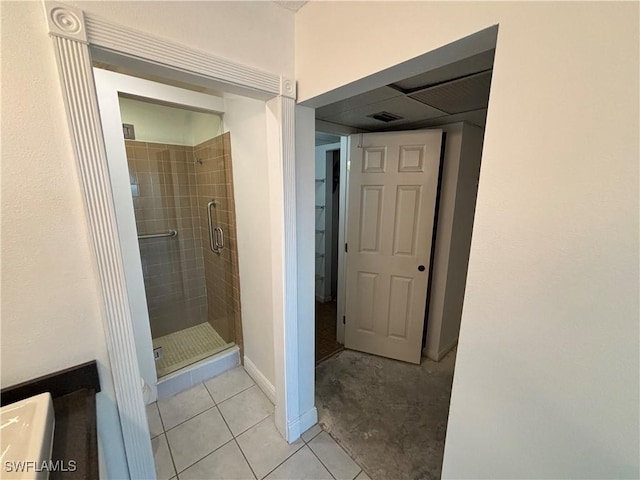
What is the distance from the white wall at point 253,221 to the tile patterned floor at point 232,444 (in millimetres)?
298

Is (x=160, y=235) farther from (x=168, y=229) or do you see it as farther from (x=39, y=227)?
(x=39, y=227)

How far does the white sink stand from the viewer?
59 cm

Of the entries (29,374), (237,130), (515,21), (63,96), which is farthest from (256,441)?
(515,21)

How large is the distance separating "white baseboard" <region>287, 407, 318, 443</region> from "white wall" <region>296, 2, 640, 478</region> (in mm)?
1138

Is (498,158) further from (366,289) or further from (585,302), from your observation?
(366,289)

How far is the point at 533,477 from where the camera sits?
730 millimetres

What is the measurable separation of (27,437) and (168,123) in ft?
8.03

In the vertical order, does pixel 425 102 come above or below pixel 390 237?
above

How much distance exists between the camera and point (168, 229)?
2.56 meters

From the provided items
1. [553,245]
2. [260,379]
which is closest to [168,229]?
[260,379]

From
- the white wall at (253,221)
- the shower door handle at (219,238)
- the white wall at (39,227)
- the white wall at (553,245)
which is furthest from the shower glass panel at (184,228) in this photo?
the white wall at (553,245)

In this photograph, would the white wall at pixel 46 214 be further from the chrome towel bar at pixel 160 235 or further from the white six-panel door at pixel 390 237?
the chrome towel bar at pixel 160 235

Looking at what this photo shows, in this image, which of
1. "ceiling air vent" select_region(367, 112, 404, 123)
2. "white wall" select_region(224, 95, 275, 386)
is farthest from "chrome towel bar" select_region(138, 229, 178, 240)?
"ceiling air vent" select_region(367, 112, 404, 123)

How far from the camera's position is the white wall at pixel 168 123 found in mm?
2203
